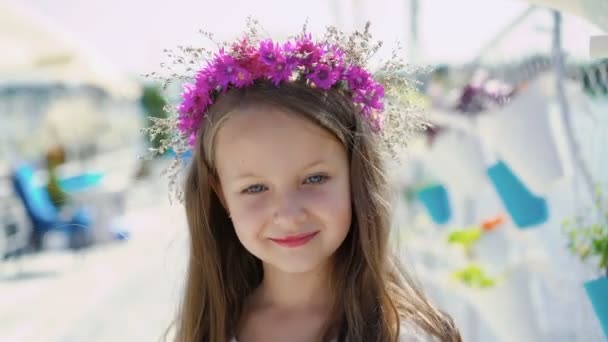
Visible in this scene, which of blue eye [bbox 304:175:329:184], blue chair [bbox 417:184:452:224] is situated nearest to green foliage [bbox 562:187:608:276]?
blue eye [bbox 304:175:329:184]

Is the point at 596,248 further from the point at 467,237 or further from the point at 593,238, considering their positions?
the point at 467,237

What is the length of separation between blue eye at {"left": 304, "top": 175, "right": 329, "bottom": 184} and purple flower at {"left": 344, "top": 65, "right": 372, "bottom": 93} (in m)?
0.19

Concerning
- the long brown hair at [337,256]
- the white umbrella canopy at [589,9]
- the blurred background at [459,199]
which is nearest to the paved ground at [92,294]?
the blurred background at [459,199]

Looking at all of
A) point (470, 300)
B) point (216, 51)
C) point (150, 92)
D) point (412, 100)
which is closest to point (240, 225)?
point (216, 51)

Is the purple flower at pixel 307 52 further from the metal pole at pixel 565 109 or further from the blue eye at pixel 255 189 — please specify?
the metal pole at pixel 565 109

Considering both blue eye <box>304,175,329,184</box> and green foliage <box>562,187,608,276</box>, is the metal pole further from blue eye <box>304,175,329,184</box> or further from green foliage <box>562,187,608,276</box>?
blue eye <box>304,175,329,184</box>

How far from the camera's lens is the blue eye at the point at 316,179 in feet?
4.19

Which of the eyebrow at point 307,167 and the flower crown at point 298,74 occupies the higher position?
the flower crown at point 298,74

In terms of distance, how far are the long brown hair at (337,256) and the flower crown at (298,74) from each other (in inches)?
1.0

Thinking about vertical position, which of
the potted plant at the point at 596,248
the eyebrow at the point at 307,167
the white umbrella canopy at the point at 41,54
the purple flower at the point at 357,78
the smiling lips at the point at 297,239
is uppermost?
the white umbrella canopy at the point at 41,54

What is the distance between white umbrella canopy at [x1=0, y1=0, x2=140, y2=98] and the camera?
745 centimetres

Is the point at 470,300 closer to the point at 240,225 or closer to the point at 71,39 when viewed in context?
the point at 240,225

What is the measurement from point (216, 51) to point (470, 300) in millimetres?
1616

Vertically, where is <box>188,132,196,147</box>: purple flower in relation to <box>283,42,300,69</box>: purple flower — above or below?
below
